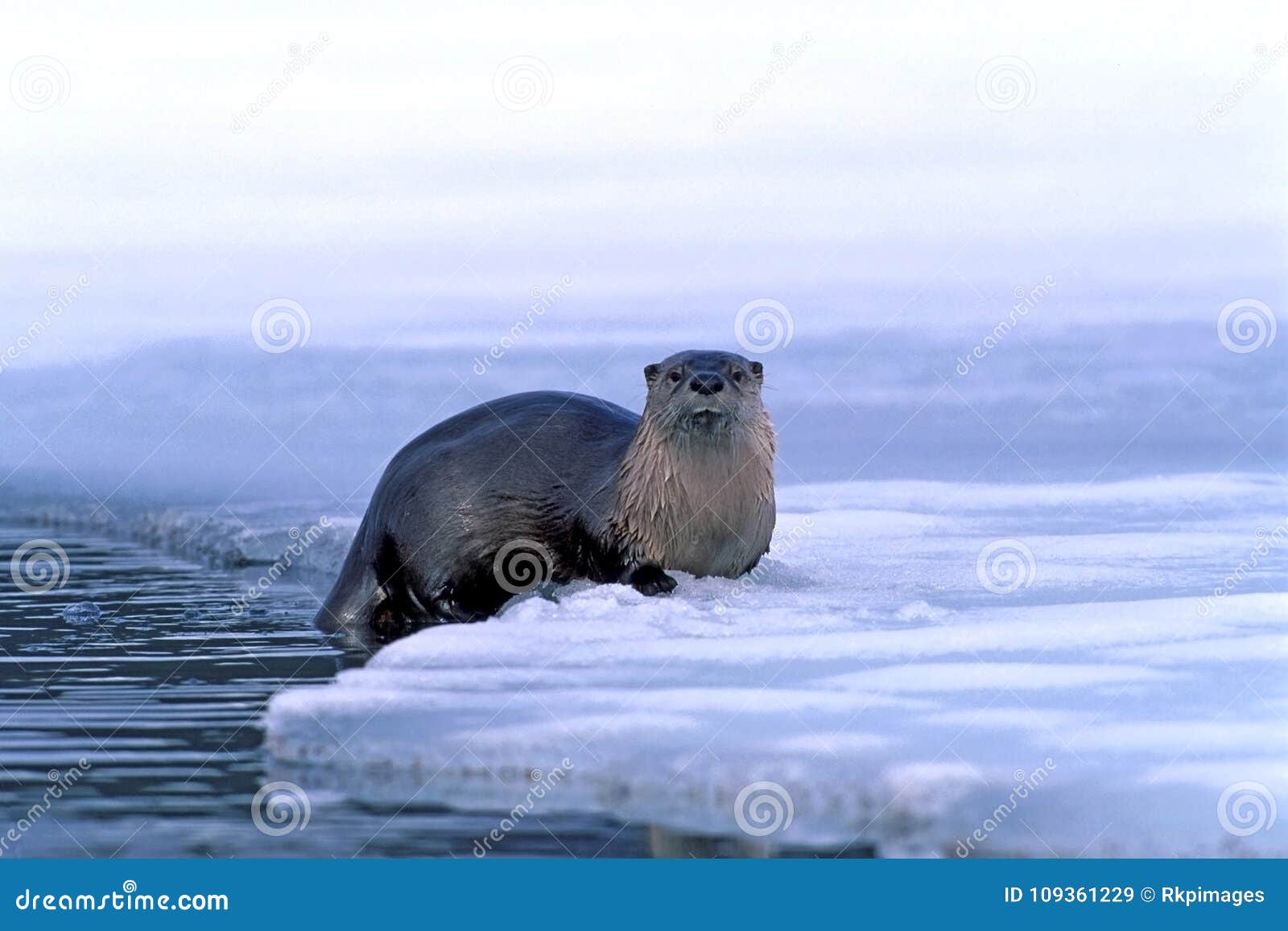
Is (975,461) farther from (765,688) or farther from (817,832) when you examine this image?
(817,832)

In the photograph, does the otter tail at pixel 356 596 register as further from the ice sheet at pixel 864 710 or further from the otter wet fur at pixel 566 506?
the ice sheet at pixel 864 710

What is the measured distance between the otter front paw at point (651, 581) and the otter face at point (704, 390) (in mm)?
470

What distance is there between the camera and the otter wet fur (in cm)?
540

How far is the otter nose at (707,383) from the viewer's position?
5197mm

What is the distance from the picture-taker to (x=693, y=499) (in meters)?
5.41

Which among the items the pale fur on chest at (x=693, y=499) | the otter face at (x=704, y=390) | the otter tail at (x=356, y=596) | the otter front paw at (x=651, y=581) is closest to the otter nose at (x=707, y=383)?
the otter face at (x=704, y=390)

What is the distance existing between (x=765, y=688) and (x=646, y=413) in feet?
6.06

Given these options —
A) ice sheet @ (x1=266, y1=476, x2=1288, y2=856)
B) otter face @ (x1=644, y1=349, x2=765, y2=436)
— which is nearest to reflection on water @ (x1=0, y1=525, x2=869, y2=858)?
ice sheet @ (x1=266, y1=476, x2=1288, y2=856)

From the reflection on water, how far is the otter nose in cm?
136

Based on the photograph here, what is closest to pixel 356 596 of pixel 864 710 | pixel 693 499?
pixel 693 499

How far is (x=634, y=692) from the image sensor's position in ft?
12.4

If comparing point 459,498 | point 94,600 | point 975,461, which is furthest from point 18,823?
point 975,461

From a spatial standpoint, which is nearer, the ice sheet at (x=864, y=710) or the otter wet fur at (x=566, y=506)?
the ice sheet at (x=864, y=710)

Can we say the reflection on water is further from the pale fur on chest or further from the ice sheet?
the pale fur on chest
